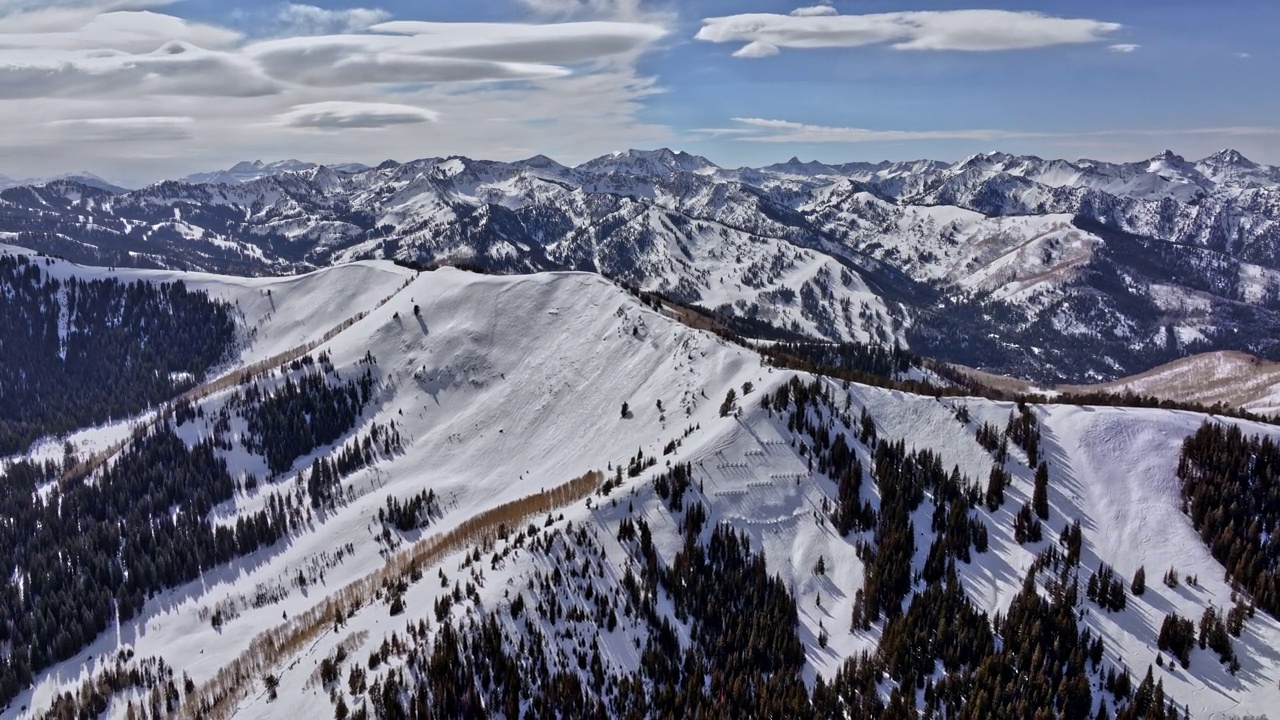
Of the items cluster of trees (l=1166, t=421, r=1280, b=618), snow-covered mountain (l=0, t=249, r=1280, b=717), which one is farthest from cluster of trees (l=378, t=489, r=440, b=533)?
cluster of trees (l=1166, t=421, r=1280, b=618)

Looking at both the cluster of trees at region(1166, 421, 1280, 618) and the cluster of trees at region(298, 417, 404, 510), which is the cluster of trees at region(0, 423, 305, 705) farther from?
the cluster of trees at region(1166, 421, 1280, 618)

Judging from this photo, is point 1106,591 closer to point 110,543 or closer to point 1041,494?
point 1041,494

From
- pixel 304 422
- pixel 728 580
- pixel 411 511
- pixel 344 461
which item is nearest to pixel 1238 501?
pixel 728 580

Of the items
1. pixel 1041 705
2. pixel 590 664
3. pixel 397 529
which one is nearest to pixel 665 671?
pixel 590 664

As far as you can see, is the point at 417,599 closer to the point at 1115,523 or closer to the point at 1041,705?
the point at 1041,705

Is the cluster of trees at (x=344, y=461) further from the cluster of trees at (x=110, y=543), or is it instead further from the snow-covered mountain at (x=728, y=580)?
the snow-covered mountain at (x=728, y=580)
